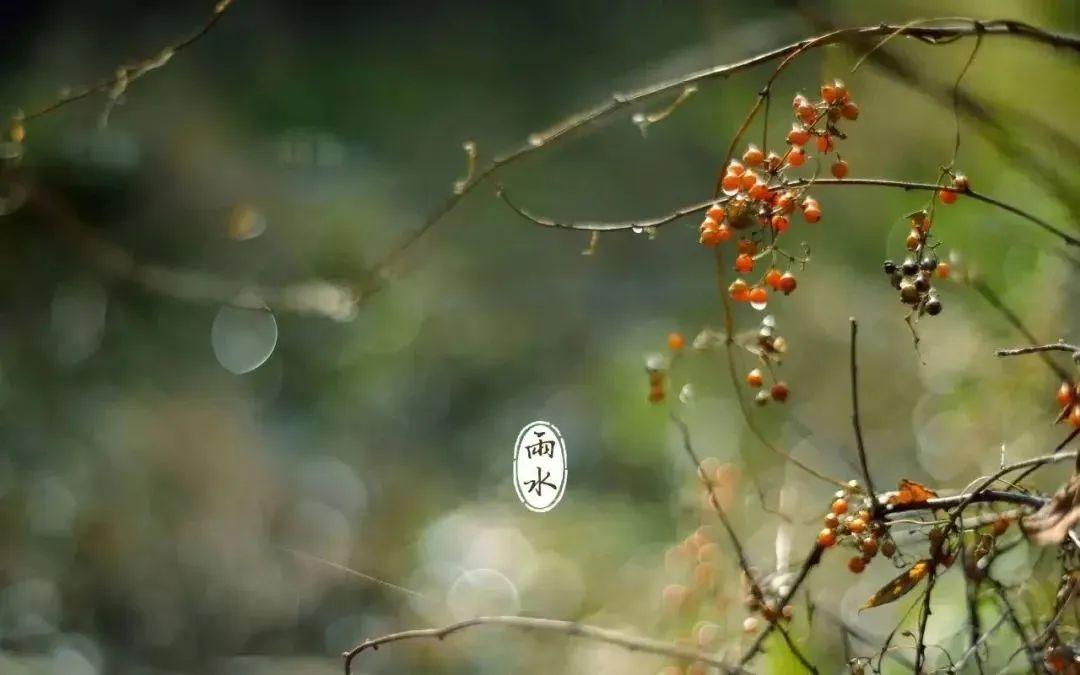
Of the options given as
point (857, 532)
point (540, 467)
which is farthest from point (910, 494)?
point (540, 467)

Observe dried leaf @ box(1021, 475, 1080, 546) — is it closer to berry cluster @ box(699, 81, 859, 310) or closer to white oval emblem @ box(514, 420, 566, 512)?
berry cluster @ box(699, 81, 859, 310)

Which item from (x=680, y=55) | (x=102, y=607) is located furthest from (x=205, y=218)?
(x=680, y=55)

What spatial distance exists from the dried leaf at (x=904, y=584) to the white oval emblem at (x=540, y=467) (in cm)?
36

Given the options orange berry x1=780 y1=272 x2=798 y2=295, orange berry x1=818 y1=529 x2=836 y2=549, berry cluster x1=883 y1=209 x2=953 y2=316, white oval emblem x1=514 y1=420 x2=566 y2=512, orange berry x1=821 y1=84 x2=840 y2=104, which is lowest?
orange berry x1=818 y1=529 x2=836 y2=549

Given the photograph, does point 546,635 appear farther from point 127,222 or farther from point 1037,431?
point 127,222

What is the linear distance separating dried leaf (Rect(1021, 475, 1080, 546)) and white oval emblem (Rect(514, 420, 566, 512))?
1.39ft

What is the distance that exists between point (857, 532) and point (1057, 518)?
0.08 metres

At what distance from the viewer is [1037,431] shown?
708 mm

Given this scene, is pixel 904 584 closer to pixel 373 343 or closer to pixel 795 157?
pixel 795 157

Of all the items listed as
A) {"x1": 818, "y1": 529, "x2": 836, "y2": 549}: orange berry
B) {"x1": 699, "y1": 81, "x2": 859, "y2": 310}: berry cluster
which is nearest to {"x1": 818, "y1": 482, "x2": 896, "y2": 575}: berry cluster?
{"x1": 818, "y1": 529, "x2": 836, "y2": 549}: orange berry

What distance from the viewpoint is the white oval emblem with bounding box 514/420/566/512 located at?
0.76 metres

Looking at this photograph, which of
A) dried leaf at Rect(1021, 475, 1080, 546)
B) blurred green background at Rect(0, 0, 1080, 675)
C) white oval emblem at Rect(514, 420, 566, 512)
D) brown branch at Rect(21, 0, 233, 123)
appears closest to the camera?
dried leaf at Rect(1021, 475, 1080, 546)

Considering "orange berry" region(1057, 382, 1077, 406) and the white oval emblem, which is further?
the white oval emblem

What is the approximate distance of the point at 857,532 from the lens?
40 centimetres
